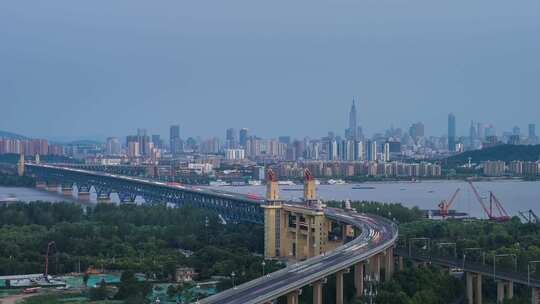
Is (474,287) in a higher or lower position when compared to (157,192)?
lower

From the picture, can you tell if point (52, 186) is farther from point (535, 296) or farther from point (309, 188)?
point (535, 296)

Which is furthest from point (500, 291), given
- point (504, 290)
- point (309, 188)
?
point (309, 188)

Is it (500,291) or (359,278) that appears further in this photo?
(359,278)

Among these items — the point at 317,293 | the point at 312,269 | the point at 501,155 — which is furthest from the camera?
the point at 501,155

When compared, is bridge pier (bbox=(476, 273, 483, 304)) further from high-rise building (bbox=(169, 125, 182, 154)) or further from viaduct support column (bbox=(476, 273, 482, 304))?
high-rise building (bbox=(169, 125, 182, 154))

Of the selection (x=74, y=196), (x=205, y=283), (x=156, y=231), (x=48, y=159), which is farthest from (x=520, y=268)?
(x=48, y=159)

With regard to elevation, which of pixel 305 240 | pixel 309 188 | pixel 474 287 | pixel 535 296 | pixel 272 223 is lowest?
pixel 474 287

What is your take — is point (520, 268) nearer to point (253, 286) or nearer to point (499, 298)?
point (499, 298)
